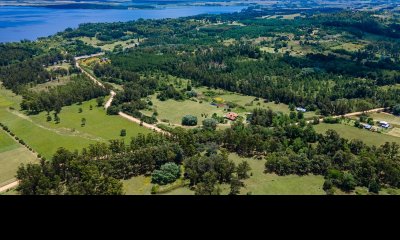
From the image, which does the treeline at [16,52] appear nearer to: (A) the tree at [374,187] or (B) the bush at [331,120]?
(B) the bush at [331,120]

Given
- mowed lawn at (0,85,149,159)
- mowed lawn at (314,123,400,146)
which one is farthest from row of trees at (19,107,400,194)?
mowed lawn at (0,85,149,159)

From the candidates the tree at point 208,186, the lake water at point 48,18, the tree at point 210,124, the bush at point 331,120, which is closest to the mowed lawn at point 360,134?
the bush at point 331,120

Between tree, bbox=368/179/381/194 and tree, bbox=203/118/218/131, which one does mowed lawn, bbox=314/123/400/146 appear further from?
tree, bbox=203/118/218/131

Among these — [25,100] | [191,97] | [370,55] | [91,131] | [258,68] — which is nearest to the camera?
[91,131]

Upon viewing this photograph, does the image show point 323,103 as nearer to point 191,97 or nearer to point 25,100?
point 191,97

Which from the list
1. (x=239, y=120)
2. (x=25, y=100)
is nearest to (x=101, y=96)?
(x=25, y=100)
